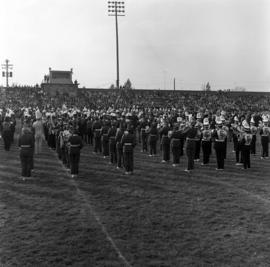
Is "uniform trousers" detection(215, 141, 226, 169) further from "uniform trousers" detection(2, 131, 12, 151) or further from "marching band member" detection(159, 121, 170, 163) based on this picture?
"uniform trousers" detection(2, 131, 12, 151)

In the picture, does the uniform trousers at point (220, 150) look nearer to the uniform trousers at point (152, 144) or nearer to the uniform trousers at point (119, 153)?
the uniform trousers at point (119, 153)

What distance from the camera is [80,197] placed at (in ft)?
37.8

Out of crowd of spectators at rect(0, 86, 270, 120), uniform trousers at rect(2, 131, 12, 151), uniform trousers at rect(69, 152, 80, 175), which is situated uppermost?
crowd of spectators at rect(0, 86, 270, 120)

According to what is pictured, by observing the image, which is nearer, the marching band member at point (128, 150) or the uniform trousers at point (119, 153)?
the marching band member at point (128, 150)

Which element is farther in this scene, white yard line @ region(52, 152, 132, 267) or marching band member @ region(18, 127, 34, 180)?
marching band member @ region(18, 127, 34, 180)

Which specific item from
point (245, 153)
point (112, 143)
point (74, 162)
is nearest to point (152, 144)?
point (112, 143)

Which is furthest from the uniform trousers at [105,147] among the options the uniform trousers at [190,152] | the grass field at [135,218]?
the uniform trousers at [190,152]

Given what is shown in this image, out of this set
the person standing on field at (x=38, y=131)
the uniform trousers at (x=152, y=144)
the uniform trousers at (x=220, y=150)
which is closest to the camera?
the uniform trousers at (x=220, y=150)

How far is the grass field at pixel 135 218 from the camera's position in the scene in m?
7.34

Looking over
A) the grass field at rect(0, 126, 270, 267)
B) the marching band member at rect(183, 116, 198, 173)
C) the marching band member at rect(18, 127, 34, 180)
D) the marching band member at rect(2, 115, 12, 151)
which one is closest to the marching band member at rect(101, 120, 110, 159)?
the grass field at rect(0, 126, 270, 267)

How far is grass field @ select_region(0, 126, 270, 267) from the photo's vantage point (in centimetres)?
734

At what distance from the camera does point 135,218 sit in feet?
31.3

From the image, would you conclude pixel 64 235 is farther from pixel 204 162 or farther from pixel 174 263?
pixel 204 162

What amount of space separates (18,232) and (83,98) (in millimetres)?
44116
